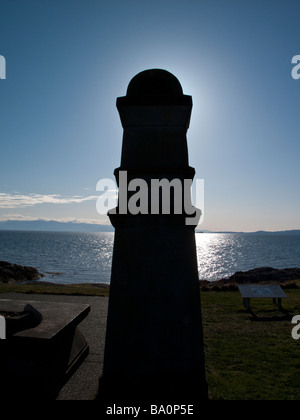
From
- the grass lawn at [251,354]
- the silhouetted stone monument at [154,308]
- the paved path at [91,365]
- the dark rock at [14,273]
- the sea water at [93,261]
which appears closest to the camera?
the silhouetted stone monument at [154,308]

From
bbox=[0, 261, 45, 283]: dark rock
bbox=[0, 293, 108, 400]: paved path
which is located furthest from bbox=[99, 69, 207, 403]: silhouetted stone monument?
bbox=[0, 261, 45, 283]: dark rock

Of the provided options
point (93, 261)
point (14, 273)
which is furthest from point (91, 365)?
point (93, 261)

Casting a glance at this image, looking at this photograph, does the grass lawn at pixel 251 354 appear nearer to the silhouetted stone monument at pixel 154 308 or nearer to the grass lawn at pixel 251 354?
the grass lawn at pixel 251 354

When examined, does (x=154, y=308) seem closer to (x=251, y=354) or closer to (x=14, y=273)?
(x=251, y=354)

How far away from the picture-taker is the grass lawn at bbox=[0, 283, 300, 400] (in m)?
3.89

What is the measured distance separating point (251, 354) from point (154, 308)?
12.1 ft

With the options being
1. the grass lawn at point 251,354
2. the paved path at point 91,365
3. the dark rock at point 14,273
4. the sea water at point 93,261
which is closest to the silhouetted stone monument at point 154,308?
the paved path at point 91,365

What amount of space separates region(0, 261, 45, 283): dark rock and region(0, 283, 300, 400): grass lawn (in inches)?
917

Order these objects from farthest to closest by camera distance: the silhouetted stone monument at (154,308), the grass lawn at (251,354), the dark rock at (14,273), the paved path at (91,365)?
1. the dark rock at (14,273)
2. the grass lawn at (251,354)
3. the paved path at (91,365)
4. the silhouetted stone monument at (154,308)

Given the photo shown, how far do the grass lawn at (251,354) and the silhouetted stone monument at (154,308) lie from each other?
1.61 m

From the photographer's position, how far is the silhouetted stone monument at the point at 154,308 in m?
2.56

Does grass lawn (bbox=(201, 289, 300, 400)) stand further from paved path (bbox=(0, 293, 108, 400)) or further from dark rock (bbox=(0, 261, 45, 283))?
dark rock (bbox=(0, 261, 45, 283))

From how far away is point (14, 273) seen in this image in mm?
28469
